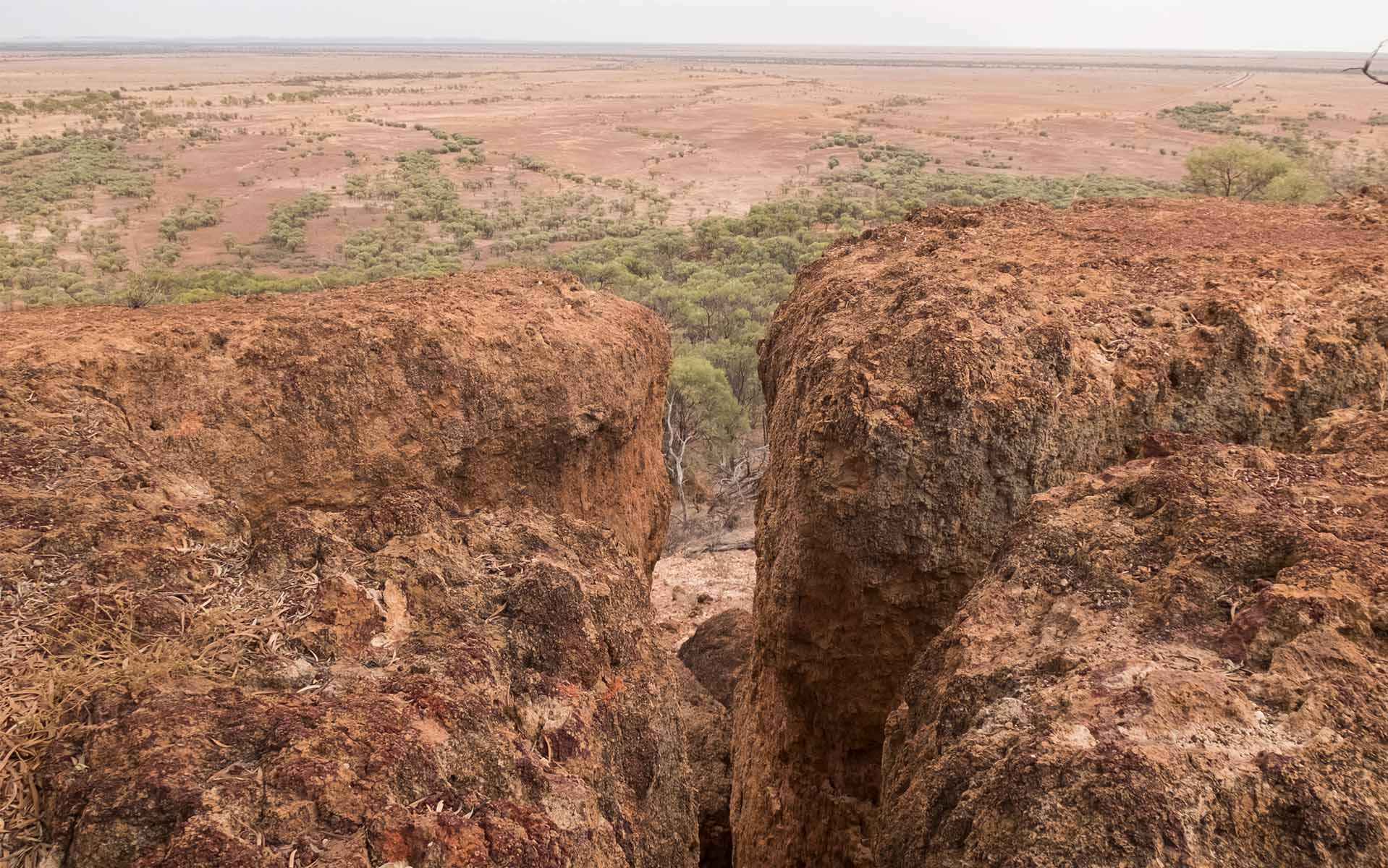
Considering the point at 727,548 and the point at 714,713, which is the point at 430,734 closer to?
the point at 714,713

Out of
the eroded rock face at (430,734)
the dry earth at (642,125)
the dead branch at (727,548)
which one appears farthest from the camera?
the dry earth at (642,125)

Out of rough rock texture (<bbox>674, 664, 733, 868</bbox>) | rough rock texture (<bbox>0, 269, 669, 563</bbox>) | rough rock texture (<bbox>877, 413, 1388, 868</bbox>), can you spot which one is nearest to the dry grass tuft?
rough rock texture (<bbox>0, 269, 669, 563</bbox>)

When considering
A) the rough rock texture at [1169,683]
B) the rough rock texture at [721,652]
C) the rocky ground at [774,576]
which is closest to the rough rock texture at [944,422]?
the rocky ground at [774,576]

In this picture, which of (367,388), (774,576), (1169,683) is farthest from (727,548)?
(1169,683)

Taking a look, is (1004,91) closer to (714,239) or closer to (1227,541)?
(714,239)

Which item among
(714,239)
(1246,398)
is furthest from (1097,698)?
(714,239)

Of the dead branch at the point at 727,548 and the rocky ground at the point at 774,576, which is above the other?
the rocky ground at the point at 774,576

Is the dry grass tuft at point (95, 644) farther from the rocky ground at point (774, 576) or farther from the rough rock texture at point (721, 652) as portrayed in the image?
the rough rock texture at point (721, 652)
